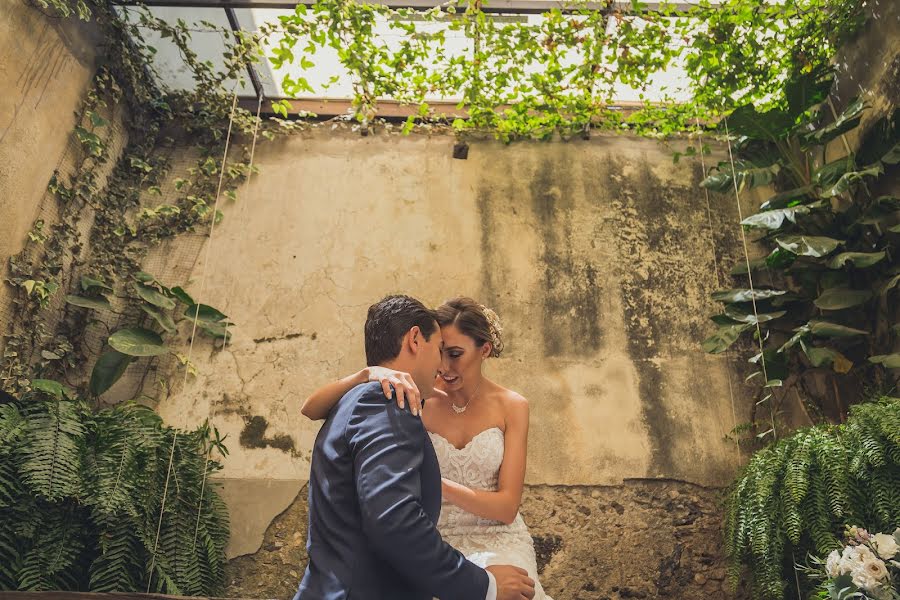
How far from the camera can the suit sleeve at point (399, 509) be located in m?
1.93

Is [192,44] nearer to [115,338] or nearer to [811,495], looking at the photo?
[115,338]

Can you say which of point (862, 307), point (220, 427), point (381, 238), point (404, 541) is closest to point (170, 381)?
point (220, 427)

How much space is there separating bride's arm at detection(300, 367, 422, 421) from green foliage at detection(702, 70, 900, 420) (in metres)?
2.44

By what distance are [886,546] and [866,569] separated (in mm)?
130

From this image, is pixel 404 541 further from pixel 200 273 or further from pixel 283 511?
pixel 200 273

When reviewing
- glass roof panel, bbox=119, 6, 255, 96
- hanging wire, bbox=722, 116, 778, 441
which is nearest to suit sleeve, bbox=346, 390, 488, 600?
hanging wire, bbox=722, 116, 778, 441

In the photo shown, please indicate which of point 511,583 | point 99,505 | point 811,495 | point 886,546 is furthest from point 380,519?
point 811,495

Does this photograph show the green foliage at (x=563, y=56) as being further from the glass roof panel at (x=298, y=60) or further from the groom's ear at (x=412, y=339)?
the groom's ear at (x=412, y=339)

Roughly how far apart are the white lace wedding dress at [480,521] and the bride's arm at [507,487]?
0.16 feet

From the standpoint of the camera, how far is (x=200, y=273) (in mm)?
4629

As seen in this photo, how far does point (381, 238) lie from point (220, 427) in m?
1.47

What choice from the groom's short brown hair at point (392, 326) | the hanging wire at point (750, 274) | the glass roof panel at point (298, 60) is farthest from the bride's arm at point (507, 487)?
the glass roof panel at point (298, 60)

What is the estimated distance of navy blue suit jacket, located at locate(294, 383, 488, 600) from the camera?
1941 millimetres

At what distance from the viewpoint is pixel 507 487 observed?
316 centimetres
